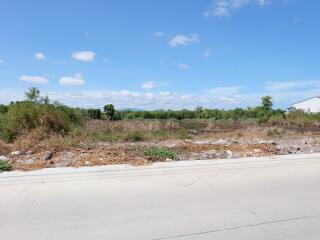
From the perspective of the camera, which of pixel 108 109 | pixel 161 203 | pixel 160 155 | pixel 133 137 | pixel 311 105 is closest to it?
pixel 161 203

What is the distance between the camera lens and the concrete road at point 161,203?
4.07 metres

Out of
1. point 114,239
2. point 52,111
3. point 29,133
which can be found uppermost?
point 52,111

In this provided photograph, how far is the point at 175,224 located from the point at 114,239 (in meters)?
0.88

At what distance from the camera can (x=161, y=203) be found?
513 centimetres

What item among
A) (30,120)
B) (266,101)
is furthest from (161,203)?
(266,101)

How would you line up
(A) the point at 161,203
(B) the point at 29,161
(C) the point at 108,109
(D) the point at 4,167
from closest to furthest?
(A) the point at 161,203
(D) the point at 4,167
(B) the point at 29,161
(C) the point at 108,109

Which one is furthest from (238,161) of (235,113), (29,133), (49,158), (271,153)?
(235,113)

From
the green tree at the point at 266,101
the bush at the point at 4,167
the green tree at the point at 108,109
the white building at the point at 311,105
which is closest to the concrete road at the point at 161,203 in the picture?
the bush at the point at 4,167

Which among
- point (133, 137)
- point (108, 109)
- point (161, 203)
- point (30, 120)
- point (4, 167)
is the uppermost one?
point (108, 109)

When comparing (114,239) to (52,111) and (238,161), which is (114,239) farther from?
(52,111)

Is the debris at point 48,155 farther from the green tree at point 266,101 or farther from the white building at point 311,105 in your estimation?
the white building at point 311,105

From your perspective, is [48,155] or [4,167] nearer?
[4,167]

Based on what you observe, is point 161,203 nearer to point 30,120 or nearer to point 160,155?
point 160,155

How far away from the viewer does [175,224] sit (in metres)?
4.30
